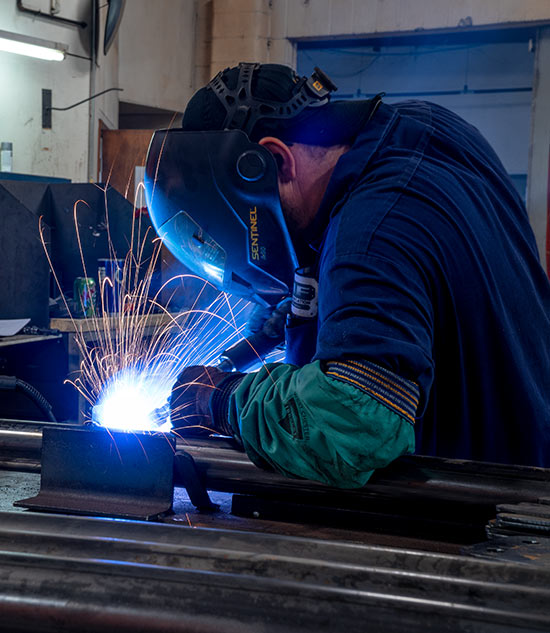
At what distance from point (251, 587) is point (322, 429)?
359 millimetres

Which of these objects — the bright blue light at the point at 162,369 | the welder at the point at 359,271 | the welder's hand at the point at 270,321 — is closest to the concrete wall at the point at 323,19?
the bright blue light at the point at 162,369

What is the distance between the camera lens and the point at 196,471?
1.15 meters

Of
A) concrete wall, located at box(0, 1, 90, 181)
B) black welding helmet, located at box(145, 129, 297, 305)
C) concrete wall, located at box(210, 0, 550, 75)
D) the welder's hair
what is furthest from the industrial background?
concrete wall, located at box(210, 0, 550, 75)

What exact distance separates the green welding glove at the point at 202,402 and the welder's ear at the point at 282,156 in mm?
421

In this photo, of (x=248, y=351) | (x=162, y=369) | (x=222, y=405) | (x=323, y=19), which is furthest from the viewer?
(x=323, y=19)

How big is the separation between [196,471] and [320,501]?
0.68 feet

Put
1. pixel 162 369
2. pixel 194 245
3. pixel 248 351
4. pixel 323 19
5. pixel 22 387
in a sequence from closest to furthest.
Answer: pixel 194 245
pixel 22 387
pixel 248 351
pixel 162 369
pixel 323 19

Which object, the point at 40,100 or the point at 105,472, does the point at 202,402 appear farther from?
the point at 40,100

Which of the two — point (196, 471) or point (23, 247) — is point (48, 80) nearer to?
point (23, 247)

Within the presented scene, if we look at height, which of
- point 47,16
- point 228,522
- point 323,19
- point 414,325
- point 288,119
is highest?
point 323,19

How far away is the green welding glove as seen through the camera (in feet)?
4.34

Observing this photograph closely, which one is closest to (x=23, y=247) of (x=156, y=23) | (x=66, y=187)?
(x=66, y=187)

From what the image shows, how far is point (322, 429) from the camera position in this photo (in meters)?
1.07

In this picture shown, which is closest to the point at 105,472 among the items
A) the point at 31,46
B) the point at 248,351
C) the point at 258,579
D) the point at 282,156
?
the point at 258,579
